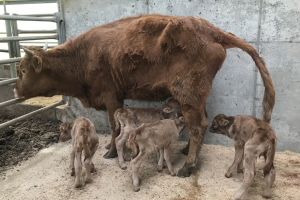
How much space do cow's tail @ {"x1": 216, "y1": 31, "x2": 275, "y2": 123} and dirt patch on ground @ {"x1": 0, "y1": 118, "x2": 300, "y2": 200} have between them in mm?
967

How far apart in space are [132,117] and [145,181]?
1025mm

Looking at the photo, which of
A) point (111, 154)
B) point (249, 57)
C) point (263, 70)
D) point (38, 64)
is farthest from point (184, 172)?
point (38, 64)

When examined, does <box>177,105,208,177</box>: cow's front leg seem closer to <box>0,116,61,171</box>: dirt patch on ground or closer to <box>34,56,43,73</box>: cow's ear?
<box>34,56,43,73</box>: cow's ear

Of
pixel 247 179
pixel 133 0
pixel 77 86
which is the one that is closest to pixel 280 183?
pixel 247 179

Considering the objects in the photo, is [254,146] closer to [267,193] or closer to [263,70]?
[267,193]

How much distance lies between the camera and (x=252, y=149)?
12.0ft

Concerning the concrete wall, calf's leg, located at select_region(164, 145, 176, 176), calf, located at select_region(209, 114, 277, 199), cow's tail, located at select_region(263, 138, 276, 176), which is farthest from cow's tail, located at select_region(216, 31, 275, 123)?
calf's leg, located at select_region(164, 145, 176, 176)

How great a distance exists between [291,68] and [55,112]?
4742 millimetres

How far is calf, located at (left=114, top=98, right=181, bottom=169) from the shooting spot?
15.3ft

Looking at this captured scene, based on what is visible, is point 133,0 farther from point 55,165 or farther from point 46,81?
point 55,165

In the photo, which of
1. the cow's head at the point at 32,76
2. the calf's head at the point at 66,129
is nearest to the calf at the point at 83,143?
the calf's head at the point at 66,129

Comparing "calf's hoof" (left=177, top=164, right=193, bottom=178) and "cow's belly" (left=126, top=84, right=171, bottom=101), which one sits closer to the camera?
"calf's hoof" (left=177, top=164, right=193, bottom=178)

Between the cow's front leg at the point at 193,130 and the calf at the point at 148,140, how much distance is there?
0.21m

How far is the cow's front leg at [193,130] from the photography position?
14.3 ft
